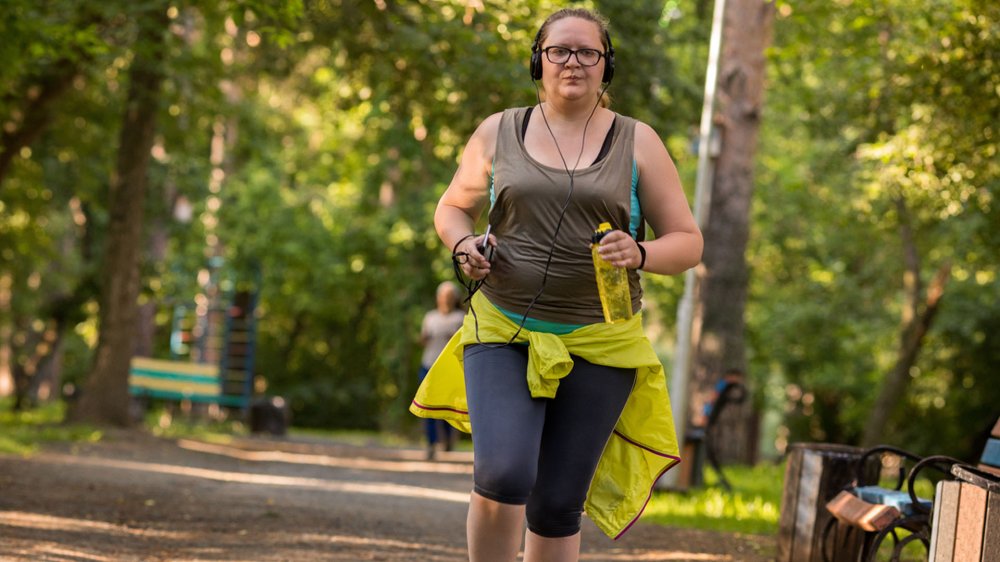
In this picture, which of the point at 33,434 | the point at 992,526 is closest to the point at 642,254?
the point at 992,526

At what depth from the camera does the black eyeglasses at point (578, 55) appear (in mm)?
4156

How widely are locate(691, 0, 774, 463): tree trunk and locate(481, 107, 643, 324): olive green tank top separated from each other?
1364 centimetres

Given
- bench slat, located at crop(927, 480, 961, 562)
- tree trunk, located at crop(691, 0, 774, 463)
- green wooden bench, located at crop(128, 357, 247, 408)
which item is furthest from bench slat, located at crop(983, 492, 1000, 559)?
green wooden bench, located at crop(128, 357, 247, 408)

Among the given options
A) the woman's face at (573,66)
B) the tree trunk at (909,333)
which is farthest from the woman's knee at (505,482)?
the tree trunk at (909,333)

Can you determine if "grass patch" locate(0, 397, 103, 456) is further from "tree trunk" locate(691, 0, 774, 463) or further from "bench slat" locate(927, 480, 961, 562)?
"bench slat" locate(927, 480, 961, 562)

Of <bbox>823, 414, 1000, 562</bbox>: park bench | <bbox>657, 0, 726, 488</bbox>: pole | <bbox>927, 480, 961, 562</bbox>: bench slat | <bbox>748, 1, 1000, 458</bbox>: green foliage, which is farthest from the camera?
<bbox>657, 0, 726, 488</bbox>: pole

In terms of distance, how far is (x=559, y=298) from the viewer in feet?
13.4

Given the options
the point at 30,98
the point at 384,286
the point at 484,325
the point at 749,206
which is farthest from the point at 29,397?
the point at 484,325

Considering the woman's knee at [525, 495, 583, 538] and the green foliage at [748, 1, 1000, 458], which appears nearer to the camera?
the woman's knee at [525, 495, 583, 538]

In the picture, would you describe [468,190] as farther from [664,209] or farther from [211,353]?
[211,353]

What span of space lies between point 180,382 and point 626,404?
69.6ft

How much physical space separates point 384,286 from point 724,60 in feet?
34.1

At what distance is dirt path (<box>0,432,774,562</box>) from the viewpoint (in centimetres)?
747

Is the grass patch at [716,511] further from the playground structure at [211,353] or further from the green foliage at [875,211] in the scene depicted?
the playground structure at [211,353]
